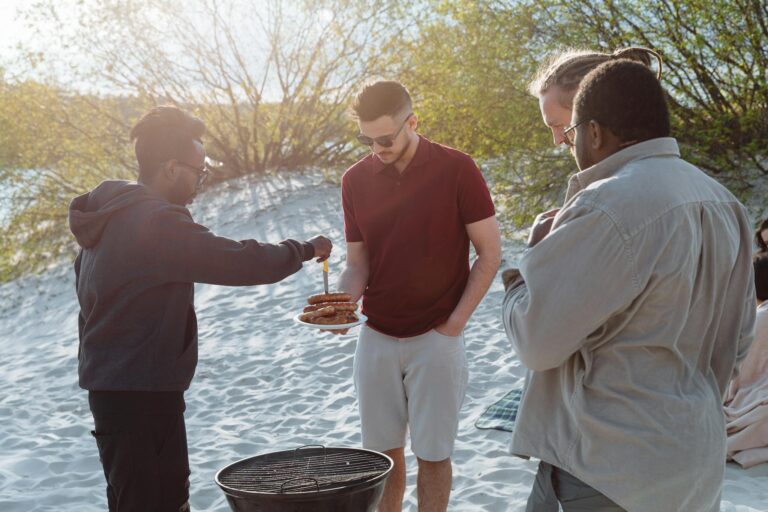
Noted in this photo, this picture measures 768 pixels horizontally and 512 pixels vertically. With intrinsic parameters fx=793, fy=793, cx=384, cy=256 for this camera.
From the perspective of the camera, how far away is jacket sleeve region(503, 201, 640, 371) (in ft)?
5.91

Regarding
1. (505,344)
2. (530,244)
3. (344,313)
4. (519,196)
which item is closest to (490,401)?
(505,344)

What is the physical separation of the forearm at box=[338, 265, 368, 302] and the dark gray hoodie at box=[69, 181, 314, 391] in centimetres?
58

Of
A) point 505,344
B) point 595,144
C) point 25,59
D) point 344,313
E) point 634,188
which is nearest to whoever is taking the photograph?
point 634,188

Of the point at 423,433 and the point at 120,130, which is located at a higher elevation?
the point at 120,130

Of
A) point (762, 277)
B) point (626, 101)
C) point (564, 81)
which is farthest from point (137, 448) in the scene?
point (762, 277)

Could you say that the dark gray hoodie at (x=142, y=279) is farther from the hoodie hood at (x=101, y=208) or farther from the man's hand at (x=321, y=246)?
the man's hand at (x=321, y=246)

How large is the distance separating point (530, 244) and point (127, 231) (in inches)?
61.0

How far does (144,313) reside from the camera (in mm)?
2877

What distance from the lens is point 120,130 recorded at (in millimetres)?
15750

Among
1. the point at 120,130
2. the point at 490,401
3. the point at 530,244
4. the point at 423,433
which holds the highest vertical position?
the point at 120,130

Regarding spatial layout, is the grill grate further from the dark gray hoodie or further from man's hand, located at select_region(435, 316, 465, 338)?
man's hand, located at select_region(435, 316, 465, 338)

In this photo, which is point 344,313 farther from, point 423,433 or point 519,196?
point 519,196

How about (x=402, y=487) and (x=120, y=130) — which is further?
(x=120, y=130)

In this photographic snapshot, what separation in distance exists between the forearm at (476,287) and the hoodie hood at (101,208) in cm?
130
